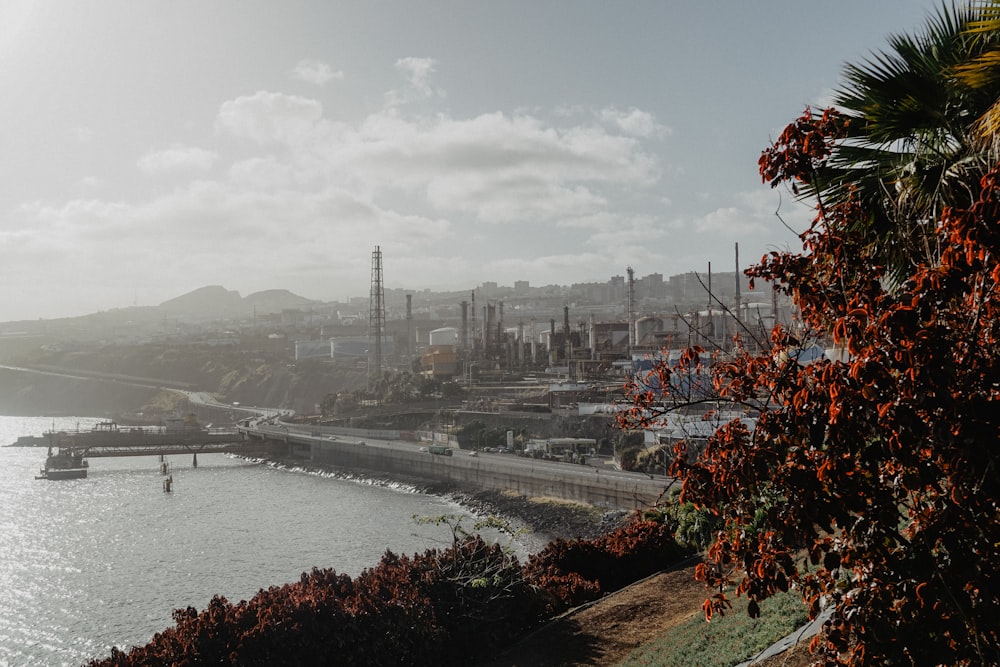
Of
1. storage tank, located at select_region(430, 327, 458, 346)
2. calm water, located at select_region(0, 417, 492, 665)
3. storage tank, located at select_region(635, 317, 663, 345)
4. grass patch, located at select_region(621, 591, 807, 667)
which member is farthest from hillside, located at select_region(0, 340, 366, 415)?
grass patch, located at select_region(621, 591, 807, 667)

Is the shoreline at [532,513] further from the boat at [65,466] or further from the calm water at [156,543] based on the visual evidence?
the boat at [65,466]

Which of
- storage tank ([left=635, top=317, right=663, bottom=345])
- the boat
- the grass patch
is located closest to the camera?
the grass patch

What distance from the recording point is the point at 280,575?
2645 centimetres

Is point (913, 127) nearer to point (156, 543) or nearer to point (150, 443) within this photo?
point (156, 543)

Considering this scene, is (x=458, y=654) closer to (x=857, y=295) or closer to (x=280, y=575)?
(x=857, y=295)

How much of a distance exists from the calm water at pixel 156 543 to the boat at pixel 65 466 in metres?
1.15

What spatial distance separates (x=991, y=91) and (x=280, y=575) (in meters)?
26.0

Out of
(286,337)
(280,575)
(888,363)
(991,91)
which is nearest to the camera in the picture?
(888,363)

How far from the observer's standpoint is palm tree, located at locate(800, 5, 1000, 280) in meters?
4.88

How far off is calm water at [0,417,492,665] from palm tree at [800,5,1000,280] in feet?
68.9

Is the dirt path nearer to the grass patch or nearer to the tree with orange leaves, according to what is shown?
the grass patch

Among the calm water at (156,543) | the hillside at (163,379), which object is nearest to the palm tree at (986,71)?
the calm water at (156,543)

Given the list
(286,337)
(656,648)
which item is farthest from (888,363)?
(286,337)

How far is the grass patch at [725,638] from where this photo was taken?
8.52 metres
